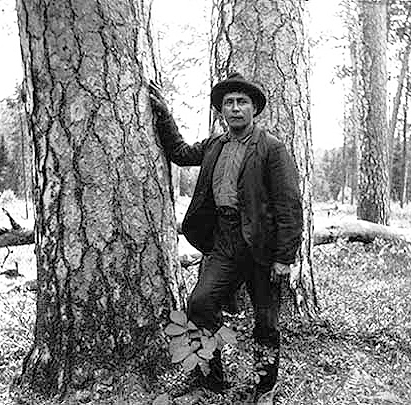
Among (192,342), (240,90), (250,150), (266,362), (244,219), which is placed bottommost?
(266,362)

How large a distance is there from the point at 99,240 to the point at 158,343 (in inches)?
36.6

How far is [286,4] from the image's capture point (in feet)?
17.5

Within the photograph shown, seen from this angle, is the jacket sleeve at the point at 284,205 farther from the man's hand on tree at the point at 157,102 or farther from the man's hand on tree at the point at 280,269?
the man's hand on tree at the point at 157,102

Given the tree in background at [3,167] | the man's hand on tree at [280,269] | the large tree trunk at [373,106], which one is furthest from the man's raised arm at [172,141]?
the tree in background at [3,167]

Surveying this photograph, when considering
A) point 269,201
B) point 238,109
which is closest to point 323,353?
point 269,201

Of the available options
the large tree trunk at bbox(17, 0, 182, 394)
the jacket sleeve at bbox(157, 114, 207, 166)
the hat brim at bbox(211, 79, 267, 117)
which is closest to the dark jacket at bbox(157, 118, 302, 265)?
the hat brim at bbox(211, 79, 267, 117)

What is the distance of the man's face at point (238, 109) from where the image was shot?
13.1 ft

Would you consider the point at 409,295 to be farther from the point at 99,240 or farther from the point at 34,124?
the point at 34,124

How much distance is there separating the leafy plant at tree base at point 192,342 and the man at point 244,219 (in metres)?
0.31

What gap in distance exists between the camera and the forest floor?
4.22m

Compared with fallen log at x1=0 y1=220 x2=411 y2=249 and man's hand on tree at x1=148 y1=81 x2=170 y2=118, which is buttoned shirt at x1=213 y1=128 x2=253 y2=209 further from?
fallen log at x1=0 y1=220 x2=411 y2=249

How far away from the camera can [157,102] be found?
14.1ft

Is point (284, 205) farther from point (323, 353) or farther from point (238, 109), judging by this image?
point (323, 353)

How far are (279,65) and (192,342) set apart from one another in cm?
288
